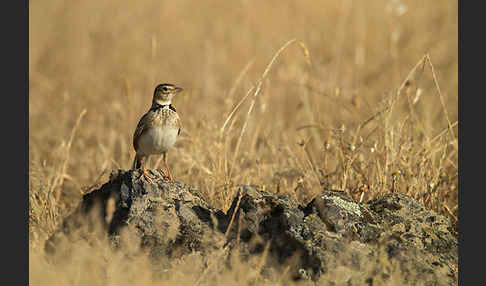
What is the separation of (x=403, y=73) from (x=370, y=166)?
5.77 m

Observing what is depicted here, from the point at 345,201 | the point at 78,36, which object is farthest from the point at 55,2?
the point at 345,201

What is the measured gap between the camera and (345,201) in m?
4.58

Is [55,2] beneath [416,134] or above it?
above

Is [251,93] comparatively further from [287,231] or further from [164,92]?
[287,231]

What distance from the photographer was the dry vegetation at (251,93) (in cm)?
598

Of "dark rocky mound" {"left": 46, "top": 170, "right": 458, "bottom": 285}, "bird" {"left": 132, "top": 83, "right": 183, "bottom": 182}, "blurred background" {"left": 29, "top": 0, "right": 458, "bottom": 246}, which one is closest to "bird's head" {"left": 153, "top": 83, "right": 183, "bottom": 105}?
"bird" {"left": 132, "top": 83, "right": 183, "bottom": 182}

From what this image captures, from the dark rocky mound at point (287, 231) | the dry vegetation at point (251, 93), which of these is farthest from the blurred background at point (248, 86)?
the dark rocky mound at point (287, 231)

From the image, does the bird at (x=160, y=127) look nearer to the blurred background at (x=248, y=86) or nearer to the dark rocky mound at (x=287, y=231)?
the dark rocky mound at (x=287, y=231)

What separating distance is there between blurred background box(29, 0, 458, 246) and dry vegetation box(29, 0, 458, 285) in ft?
0.10

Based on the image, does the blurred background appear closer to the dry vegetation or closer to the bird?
the dry vegetation

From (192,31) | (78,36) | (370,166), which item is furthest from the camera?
(192,31)

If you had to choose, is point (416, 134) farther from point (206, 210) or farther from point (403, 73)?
point (403, 73)

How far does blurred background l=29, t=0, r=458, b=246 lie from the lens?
612cm

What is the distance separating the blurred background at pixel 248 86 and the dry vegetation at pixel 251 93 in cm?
3
